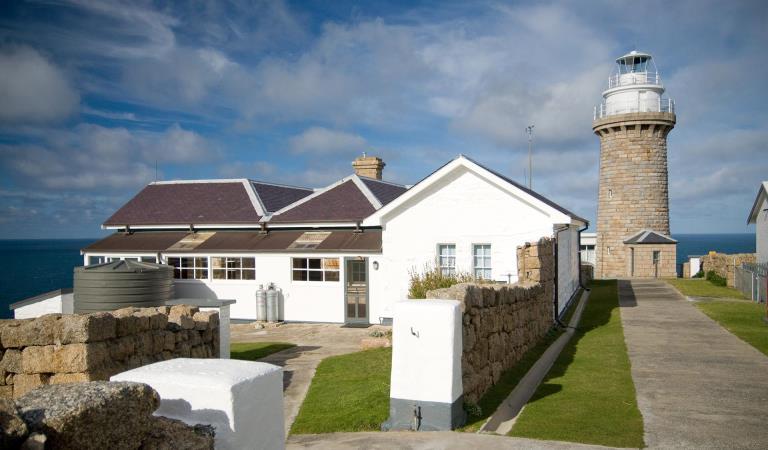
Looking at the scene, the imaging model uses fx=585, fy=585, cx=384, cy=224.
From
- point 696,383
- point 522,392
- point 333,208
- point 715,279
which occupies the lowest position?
point 522,392

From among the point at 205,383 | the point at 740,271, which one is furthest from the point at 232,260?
the point at 740,271

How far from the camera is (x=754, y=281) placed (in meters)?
20.8

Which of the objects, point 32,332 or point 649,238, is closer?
point 32,332

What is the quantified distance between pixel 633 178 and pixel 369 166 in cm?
1887

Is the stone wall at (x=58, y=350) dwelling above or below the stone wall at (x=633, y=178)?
below

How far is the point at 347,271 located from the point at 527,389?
1065cm

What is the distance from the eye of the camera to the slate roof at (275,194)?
23.8 m

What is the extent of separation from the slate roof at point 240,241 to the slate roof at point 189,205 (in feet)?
1.75

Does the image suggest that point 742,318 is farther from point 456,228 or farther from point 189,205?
point 189,205

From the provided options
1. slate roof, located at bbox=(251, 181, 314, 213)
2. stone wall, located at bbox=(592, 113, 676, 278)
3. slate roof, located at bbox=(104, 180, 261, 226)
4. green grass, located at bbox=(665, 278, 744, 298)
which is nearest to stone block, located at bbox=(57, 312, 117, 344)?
slate roof, located at bbox=(104, 180, 261, 226)

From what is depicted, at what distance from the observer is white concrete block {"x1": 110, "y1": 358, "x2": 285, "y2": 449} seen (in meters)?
3.41

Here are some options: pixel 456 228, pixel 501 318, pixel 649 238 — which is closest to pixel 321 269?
pixel 456 228

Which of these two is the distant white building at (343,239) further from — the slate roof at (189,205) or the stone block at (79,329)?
the stone block at (79,329)

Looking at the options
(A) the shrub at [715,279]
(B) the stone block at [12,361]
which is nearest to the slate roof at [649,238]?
(A) the shrub at [715,279]
